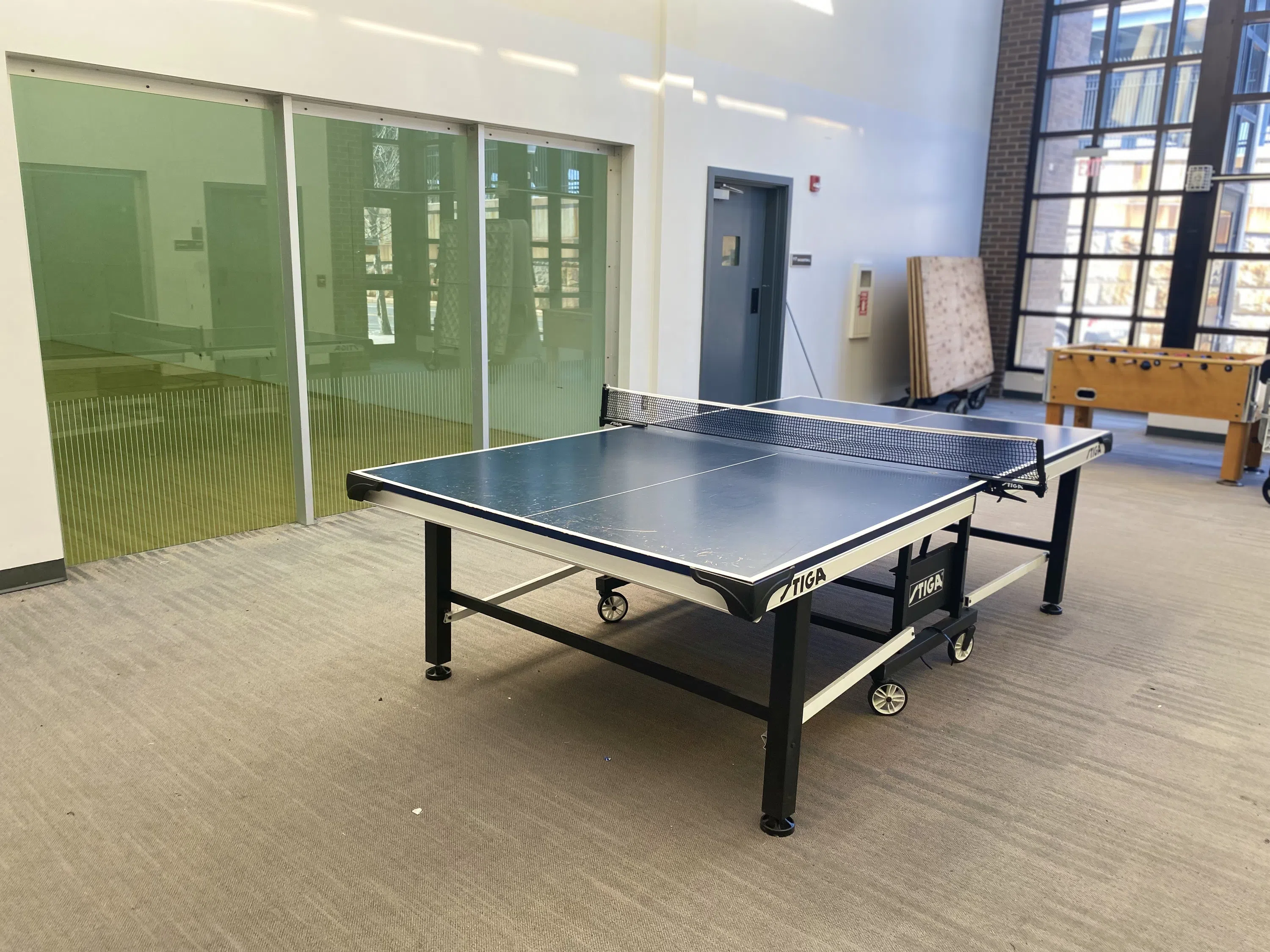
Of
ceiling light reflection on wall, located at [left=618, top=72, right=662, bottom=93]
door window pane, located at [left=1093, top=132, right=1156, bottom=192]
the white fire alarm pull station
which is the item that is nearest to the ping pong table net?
ceiling light reflection on wall, located at [left=618, top=72, right=662, bottom=93]

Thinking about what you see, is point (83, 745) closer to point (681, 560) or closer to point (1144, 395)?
point (681, 560)

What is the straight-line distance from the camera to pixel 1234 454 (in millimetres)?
7008

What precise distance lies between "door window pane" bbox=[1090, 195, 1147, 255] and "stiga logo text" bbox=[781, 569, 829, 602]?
9.38 meters

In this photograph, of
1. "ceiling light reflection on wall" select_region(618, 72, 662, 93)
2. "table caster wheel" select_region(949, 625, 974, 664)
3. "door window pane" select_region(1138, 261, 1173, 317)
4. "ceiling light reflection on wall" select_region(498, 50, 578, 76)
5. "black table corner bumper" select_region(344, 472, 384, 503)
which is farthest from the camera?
"door window pane" select_region(1138, 261, 1173, 317)

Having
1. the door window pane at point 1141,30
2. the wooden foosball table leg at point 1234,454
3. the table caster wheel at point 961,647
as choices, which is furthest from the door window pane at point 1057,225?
the table caster wheel at point 961,647

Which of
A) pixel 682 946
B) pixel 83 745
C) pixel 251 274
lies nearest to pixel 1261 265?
pixel 251 274

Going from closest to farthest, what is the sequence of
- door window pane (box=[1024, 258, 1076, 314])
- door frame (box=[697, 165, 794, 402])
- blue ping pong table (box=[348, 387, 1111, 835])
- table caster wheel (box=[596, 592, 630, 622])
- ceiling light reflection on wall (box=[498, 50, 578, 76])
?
blue ping pong table (box=[348, 387, 1111, 835]), table caster wheel (box=[596, 592, 630, 622]), ceiling light reflection on wall (box=[498, 50, 578, 76]), door frame (box=[697, 165, 794, 402]), door window pane (box=[1024, 258, 1076, 314])

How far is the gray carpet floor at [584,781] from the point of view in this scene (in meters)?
2.30

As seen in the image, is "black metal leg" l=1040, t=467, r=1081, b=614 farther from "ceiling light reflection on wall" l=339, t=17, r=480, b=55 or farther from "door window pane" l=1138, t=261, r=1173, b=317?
"door window pane" l=1138, t=261, r=1173, b=317

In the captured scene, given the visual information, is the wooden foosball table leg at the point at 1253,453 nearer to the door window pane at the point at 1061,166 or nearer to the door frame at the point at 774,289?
the door frame at the point at 774,289

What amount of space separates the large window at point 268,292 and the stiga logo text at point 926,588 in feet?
11.3

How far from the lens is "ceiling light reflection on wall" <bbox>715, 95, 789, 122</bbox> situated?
24.0 feet

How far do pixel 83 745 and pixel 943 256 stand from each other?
30.0 feet

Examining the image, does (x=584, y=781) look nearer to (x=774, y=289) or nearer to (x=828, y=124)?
(x=774, y=289)
